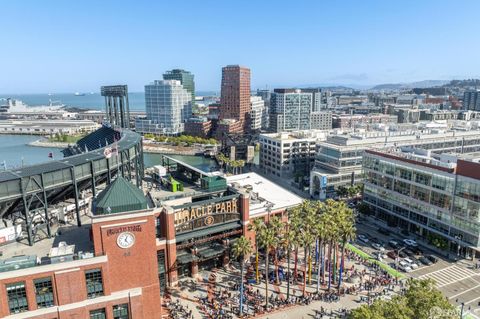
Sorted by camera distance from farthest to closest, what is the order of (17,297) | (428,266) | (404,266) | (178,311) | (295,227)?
(428,266) → (404,266) → (295,227) → (178,311) → (17,297)

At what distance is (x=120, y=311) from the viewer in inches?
1809

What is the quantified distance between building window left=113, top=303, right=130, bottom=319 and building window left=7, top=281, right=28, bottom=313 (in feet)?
33.0

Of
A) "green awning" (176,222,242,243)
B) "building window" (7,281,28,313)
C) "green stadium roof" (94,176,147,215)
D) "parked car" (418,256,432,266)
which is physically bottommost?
"parked car" (418,256,432,266)

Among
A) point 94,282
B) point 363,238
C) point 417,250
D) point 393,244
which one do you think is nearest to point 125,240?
point 94,282

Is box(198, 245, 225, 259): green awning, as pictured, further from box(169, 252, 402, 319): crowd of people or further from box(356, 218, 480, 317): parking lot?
box(356, 218, 480, 317): parking lot

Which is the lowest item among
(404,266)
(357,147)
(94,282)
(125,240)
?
(404,266)

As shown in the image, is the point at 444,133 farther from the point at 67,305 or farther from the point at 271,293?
the point at 67,305

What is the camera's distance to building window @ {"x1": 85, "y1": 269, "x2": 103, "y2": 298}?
43.7 meters

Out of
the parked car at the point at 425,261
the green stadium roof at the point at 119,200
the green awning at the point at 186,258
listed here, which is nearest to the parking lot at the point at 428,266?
the parked car at the point at 425,261

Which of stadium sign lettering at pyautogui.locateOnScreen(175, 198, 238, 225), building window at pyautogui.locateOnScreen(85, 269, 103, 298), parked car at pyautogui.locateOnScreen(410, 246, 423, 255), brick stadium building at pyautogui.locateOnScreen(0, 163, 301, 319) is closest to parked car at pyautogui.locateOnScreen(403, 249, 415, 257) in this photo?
parked car at pyautogui.locateOnScreen(410, 246, 423, 255)

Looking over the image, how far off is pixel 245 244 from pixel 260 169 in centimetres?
11013

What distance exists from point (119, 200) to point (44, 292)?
13.5 m

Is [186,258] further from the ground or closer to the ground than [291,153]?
closer to the ground

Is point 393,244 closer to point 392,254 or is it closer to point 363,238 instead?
point 392,254
